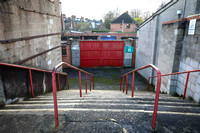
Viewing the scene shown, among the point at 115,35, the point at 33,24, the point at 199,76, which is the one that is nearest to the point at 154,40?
the point at 199,76

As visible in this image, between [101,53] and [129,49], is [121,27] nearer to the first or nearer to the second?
[129,49]

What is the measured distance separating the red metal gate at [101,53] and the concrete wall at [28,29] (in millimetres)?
5988

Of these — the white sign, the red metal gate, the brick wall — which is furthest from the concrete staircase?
the brick wall

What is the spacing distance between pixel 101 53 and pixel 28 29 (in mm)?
9247

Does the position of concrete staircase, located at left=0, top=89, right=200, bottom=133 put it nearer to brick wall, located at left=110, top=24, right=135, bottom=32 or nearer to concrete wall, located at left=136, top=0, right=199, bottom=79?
concrete wall, located at left=136, top=0, right=199, bottom=79

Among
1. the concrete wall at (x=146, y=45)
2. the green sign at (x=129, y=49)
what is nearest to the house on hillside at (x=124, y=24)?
the green sign at (x=129, y=49)

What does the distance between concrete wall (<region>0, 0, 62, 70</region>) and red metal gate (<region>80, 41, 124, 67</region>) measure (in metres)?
5.99

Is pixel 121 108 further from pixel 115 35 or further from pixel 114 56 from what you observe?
pixel 115 35

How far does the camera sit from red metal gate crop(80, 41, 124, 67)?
44.4 ft

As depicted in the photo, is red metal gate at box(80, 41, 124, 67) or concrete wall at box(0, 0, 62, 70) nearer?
concrete wall at box(0, 0, 62, 70)

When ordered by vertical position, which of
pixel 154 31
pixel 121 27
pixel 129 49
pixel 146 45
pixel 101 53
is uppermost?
pixel 121 27

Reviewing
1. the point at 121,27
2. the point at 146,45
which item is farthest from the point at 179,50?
the point at 121,27

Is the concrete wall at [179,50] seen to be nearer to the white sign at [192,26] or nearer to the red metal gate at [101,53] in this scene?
the white sign at [192,26]

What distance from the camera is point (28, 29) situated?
16.1ft
